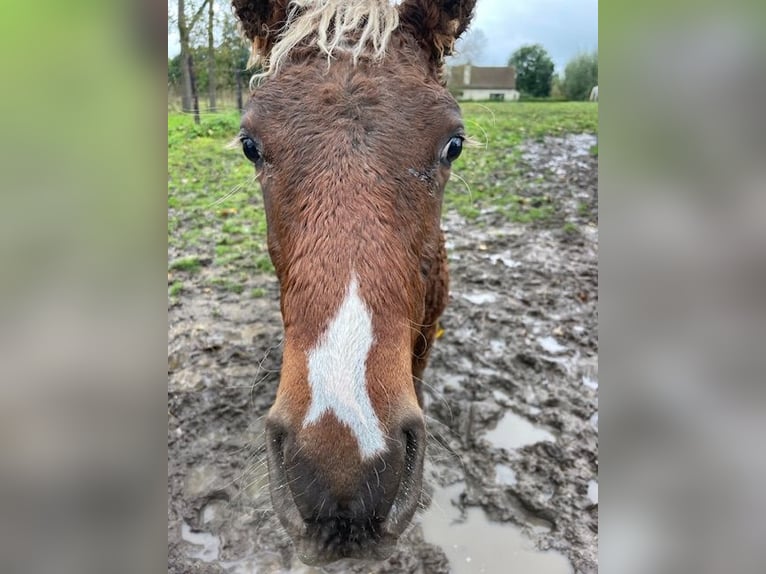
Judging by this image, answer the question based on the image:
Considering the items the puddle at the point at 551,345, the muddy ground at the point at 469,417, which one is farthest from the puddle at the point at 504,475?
the puddle at the point at 551,345

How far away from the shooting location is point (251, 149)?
196 cm

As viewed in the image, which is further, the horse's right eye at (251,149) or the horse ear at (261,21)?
the horse ear at (261,21)

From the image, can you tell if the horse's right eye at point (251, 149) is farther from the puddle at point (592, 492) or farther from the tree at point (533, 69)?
the puddle at point (592, 492)

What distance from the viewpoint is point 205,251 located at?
5.26 m

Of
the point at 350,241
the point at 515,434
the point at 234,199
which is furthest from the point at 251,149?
the point at 234,199

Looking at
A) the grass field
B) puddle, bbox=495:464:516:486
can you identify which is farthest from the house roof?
puddle, bbox=495:464:516:486

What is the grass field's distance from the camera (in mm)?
4445

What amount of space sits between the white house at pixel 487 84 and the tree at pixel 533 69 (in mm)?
62

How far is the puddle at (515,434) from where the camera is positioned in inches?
130

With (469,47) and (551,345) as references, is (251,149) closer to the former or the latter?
(469,47)
